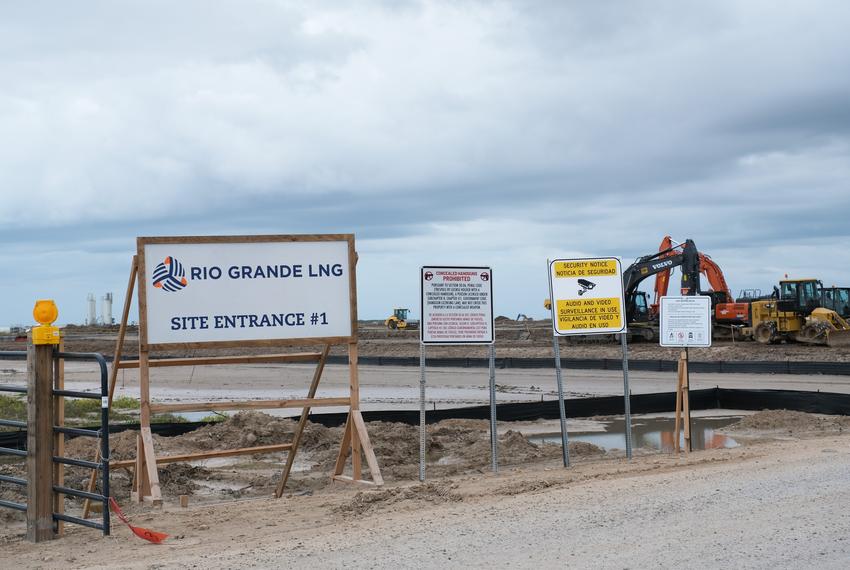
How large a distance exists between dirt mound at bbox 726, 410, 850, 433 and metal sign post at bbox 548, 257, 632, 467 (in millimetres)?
6079

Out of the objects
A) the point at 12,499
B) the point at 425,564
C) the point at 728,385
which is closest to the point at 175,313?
the point at 12,499

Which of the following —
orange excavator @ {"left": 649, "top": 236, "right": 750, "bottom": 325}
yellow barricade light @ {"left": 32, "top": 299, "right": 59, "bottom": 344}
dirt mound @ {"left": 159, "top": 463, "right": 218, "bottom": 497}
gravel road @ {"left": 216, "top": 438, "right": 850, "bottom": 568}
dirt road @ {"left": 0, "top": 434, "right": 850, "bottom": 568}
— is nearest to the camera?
gravel road @ {"left": 216, "top": 438, "right": 850, "bottom": 568}

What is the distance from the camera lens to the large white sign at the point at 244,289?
10727mm

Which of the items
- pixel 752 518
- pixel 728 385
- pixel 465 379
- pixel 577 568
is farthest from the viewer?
pixel 465 379

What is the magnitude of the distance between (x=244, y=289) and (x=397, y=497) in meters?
3.17

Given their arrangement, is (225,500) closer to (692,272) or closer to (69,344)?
(692,272)

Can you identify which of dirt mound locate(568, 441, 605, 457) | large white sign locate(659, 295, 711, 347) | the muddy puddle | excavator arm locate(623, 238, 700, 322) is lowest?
the muddy puddle

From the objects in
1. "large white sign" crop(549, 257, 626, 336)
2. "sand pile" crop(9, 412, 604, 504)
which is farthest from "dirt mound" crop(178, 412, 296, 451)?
"large white sign" crop(549, 257, 626, 336)

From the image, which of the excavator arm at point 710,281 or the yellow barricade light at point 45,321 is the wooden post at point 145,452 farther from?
the excavator arm at point 710,281

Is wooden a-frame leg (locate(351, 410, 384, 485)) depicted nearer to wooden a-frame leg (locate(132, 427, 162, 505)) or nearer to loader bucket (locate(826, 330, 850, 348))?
wooden a-frame leg (locate(132, 427, 162, 505))

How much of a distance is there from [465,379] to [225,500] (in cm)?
2371

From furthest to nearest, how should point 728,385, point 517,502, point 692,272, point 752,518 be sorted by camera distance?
point 692,272, point 728,385, point 517,502, point 752,518

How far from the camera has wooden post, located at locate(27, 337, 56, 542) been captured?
859 cm

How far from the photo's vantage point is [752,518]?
7.77 metres
